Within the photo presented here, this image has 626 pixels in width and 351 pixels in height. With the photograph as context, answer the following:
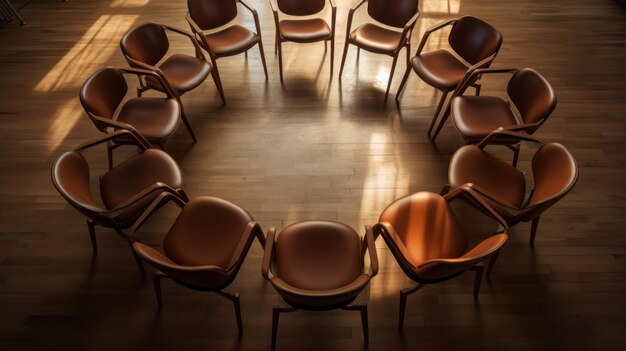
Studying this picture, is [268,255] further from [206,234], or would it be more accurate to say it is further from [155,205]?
[155,205]

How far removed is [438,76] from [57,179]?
2.95 metres

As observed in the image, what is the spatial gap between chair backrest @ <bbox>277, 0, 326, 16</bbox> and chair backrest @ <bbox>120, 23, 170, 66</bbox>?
132cm

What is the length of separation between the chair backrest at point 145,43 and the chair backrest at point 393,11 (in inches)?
80.1

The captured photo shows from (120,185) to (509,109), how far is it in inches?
114

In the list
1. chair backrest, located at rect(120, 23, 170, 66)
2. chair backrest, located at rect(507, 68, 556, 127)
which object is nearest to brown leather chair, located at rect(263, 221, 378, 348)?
chair backrest, located at rect(507, 68, 556, 127)

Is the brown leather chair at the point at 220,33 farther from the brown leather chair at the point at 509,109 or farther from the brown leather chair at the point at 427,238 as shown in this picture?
the brown leather chair at the point at 427,238

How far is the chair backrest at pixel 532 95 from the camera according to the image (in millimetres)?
Answer: 2975

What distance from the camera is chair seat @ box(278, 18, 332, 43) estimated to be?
168 inches

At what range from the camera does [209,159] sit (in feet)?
12.3

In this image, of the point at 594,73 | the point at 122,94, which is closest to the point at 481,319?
the point at 122,94

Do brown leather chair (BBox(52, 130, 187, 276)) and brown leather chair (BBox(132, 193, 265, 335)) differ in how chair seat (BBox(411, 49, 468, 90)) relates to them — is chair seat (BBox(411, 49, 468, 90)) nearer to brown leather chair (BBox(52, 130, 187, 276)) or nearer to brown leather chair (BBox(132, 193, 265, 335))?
brown leather chair (BBox(132, 193, 265, 335))

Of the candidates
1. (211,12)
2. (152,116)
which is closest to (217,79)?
(211,12)

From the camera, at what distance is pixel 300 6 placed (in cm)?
453

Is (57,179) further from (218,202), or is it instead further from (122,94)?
(122,94)
